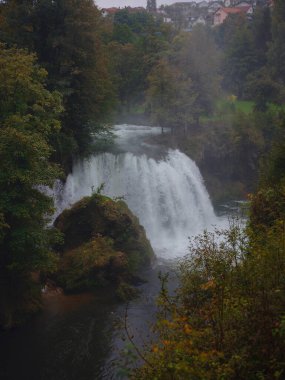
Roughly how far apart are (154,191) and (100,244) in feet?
27.0

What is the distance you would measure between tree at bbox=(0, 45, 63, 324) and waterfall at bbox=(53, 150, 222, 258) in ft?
26.6

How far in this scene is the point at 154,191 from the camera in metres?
29.3

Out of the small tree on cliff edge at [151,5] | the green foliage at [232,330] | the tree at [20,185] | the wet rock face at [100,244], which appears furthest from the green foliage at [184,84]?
the small tree on cliff edge at [151,5]

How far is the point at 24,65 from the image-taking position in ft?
61.4

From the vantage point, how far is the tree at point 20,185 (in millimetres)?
17062

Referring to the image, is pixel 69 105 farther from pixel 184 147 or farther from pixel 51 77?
pixel 184 147

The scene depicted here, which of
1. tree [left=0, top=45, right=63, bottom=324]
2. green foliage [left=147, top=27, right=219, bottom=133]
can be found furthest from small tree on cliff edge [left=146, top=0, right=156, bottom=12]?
tree [left=0, top=45, right=63, bottom=324]

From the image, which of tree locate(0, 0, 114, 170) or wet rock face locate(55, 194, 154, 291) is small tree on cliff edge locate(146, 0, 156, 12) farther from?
wet rock face locate(55, 194, 154, 291)

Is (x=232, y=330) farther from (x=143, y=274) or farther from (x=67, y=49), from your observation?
(x=67, y=49)

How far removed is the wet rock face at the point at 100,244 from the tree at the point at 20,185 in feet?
8.57

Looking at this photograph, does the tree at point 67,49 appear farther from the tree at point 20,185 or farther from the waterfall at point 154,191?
the tree at point 20,185

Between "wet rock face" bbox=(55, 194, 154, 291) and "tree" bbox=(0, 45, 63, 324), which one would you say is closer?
"tree" bbox=(0, 45, 63, 324)

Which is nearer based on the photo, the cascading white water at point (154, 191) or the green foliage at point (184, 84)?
the cascading white water at point (154, 191)

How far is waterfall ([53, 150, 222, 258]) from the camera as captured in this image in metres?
27.5
